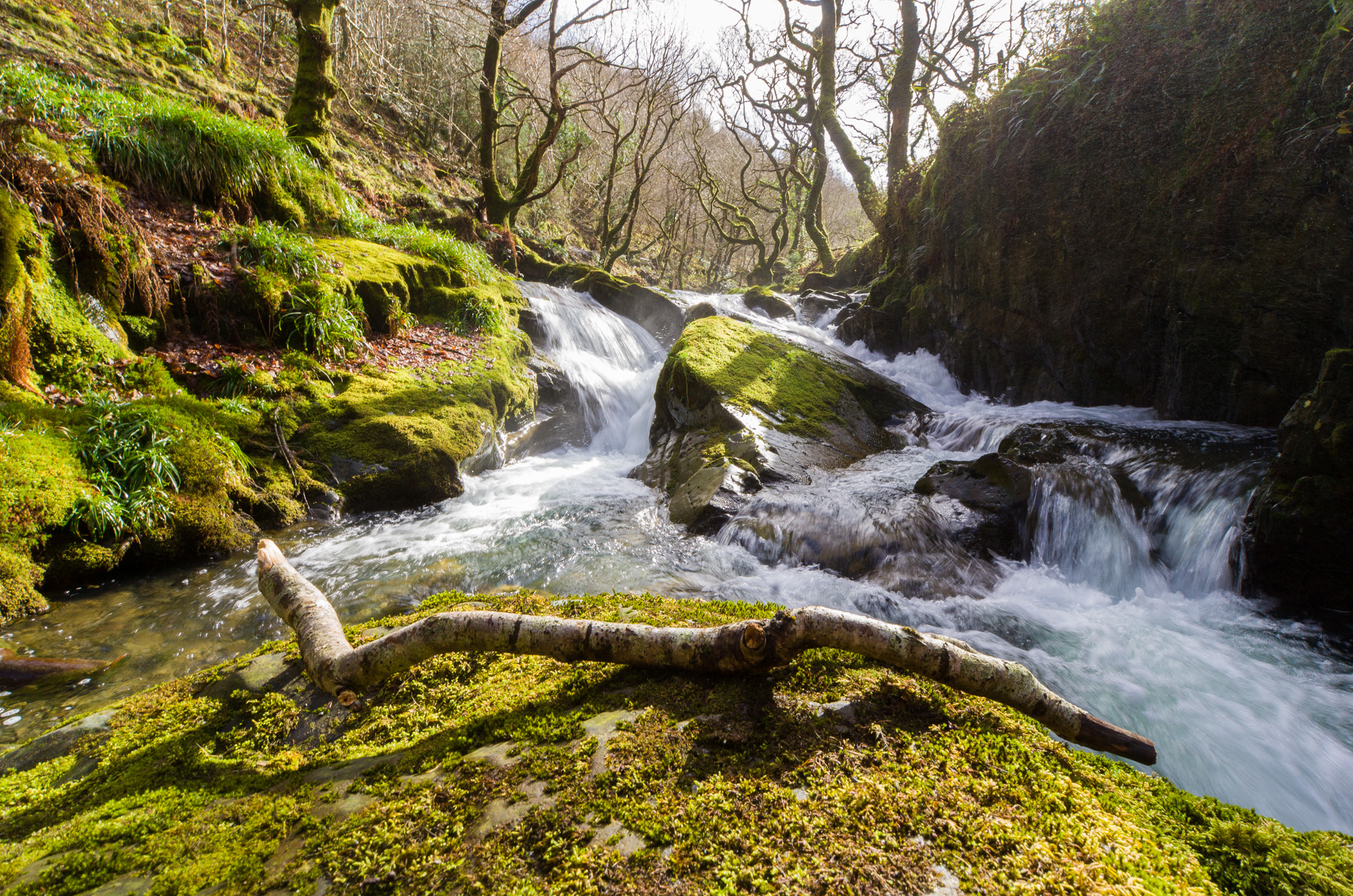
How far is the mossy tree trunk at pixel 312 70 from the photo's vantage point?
8211 mm

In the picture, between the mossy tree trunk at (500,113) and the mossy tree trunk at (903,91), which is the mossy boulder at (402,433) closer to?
the mossy tree trunk at (500,113)

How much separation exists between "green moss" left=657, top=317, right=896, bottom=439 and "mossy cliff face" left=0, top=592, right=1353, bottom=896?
17.5ft

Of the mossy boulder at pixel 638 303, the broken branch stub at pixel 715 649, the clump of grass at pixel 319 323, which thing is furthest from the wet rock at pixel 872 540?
the mossy boulder at pixel 638 303

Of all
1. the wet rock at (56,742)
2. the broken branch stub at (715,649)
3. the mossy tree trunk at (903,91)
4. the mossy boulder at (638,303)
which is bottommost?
the wet rock at (56,742)

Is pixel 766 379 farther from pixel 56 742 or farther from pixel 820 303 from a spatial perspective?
pixel 820 303

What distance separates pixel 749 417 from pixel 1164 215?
539 cm

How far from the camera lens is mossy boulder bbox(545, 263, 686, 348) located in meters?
14.0

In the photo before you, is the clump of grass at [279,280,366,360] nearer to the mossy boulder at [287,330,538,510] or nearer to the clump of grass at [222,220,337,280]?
the clump of grass at [222,220,337,280]

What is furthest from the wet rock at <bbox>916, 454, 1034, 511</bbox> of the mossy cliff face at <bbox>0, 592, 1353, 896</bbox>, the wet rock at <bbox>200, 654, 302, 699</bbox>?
the wet rock at <bbox>200, 654, 302, 699</bbox>

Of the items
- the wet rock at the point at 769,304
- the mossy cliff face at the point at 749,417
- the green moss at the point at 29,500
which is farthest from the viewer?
the wet rock at the point at 769,304

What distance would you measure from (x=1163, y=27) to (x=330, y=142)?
12523 millimetres

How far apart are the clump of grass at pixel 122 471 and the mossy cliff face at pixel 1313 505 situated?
840 cm

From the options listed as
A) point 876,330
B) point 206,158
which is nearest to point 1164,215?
point 876,330

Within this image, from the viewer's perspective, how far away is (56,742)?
2.11 metres
